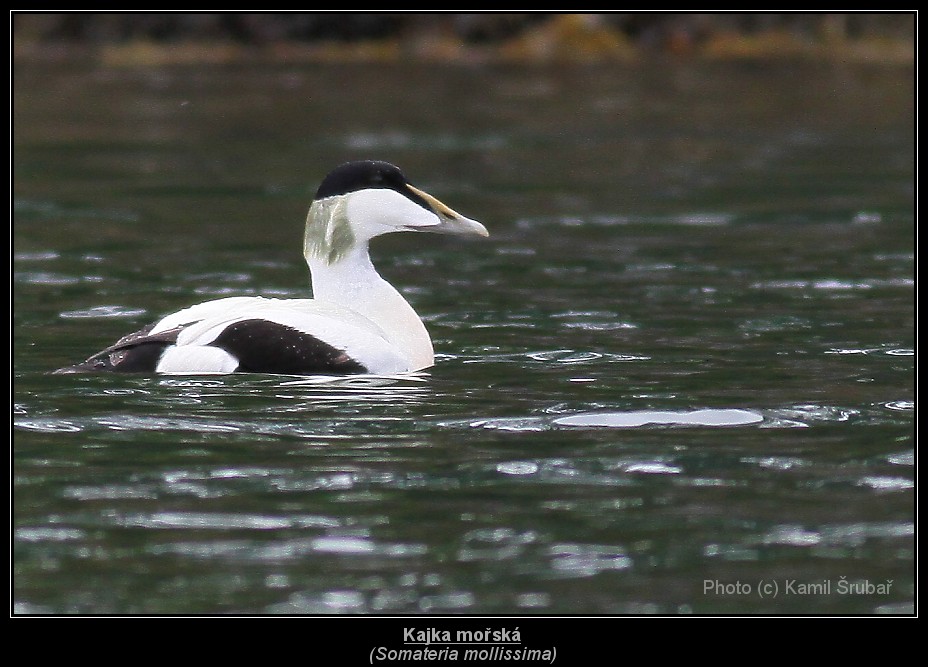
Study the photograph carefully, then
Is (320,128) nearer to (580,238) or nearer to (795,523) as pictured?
(580,238)

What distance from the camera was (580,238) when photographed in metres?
14.1

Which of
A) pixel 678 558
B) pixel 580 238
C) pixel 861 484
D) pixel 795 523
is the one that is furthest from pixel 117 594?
pixel 580 238

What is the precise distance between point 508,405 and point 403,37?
2260cm

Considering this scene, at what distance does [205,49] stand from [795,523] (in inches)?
968

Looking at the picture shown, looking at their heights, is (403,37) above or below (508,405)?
above

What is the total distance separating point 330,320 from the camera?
8812mm

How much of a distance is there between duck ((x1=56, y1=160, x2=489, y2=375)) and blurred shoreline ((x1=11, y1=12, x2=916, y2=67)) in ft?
67.5

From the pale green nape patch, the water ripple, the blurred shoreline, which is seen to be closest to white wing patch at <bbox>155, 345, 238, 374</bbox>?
the pale green nape patch

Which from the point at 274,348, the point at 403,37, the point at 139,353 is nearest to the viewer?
the point at 274,348

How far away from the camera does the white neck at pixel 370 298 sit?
30.1 ft

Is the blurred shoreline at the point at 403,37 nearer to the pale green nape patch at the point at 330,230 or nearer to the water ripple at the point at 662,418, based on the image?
the pale green nape patch at the point at 330,230

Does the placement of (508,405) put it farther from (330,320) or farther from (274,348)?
(274,348)

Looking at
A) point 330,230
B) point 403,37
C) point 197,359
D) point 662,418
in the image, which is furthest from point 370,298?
point 403,37
